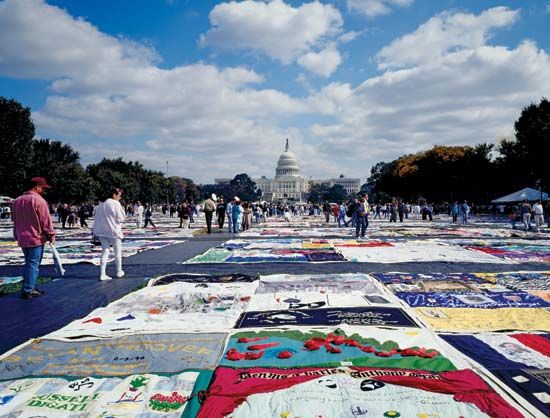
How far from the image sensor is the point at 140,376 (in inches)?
133

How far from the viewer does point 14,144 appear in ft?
129

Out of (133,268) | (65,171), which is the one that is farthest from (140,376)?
(65,171)

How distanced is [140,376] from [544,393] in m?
3.15

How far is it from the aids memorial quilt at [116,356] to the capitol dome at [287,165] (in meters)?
183

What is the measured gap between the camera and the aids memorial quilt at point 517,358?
302cm

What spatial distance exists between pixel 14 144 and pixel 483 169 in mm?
54004

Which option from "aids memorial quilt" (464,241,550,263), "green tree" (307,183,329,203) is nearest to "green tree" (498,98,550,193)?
"aids memorial quilt" (464,241,550,263)

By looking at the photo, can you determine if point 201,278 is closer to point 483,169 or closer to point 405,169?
point 483,169

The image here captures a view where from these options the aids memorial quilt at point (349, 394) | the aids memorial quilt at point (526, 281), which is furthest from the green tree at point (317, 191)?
the aids memorial quilt at point (349, 394)

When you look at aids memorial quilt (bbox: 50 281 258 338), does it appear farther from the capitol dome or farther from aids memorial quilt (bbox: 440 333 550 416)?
the capitol dome

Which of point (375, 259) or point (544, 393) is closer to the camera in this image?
point (544, 393)

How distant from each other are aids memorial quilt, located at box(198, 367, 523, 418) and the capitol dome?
7255 inches

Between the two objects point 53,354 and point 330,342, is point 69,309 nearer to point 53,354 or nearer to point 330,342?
point 53,354

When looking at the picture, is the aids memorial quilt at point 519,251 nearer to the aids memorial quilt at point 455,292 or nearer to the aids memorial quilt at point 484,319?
the aids memorial quilt at point 455,292
